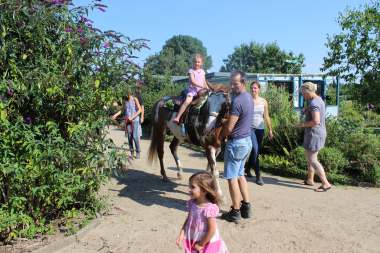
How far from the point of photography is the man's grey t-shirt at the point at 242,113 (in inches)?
213

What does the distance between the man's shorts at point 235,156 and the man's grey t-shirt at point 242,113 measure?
82 millimetres

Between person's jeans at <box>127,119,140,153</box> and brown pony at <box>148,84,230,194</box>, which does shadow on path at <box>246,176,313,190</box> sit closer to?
brown pony at <box>148,84,230,194</box>

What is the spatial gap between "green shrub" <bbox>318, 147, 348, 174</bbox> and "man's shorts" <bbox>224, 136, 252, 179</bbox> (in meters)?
3.44

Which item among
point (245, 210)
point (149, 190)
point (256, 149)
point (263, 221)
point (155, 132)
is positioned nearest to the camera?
point (263, 221)

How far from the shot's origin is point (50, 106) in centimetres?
513

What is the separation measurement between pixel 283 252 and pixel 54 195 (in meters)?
2.84

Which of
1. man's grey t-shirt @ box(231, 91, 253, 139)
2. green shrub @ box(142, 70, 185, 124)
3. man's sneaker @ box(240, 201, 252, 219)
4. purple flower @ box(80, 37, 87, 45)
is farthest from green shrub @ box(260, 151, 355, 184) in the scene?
green shrub @ box(142, 70, 185, 124)

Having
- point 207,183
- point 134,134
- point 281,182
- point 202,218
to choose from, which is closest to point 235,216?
point 202,218

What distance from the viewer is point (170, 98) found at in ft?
27.2

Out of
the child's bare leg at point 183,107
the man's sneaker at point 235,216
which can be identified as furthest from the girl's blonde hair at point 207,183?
the child's bare leg at point 183,107

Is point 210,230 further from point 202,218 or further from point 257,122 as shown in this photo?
point 257,122

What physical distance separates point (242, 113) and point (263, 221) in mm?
1551

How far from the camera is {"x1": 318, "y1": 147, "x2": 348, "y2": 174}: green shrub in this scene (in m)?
8.32

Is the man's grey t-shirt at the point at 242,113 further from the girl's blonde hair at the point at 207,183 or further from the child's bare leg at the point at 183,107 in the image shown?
the girl's blonde hair at the point at 207,183
